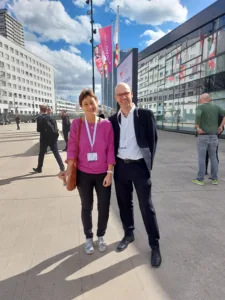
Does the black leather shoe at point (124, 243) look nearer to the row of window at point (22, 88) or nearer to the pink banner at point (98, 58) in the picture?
the pink banner at point (98, 58)

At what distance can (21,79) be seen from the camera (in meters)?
82.3

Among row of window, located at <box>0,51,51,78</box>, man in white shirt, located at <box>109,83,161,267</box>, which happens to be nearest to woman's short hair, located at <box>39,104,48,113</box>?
man in white shirt, located at <box>109,83,161,267</box>

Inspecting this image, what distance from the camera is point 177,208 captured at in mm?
3578

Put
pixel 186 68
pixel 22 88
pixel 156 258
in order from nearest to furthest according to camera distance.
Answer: pixel 156 258
pixel 186 68
pixel 22 88

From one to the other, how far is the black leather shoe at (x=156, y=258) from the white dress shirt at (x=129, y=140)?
1037mm

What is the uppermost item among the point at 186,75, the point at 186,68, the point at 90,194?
the point at 186,68

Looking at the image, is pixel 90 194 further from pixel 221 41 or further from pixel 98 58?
pixel 98 58

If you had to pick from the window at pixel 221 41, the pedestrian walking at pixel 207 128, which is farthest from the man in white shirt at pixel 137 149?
the window at pixel 221 41

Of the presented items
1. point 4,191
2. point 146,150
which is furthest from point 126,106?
point 4,191

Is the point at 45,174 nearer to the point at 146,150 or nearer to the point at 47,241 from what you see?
the point at 47,241

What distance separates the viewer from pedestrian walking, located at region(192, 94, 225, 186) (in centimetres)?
455

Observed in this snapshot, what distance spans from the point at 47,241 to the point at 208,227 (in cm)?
216

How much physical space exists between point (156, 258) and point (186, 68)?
699 inches

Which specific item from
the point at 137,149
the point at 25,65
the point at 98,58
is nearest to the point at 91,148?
the point at 137,149
